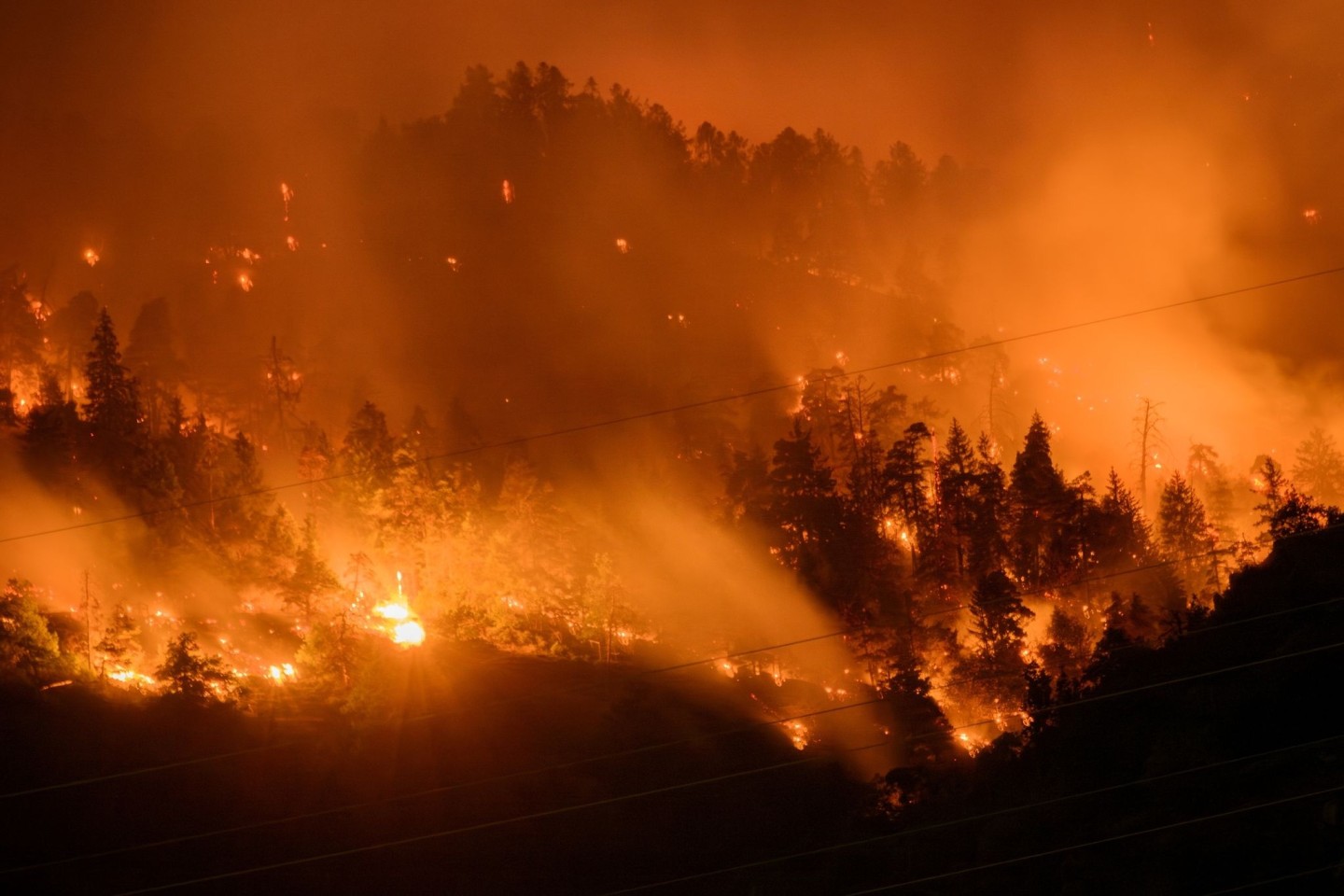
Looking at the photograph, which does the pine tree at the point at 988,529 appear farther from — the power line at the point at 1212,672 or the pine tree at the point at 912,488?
the power line at the point at 1212,672

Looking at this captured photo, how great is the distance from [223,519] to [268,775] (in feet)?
71.0

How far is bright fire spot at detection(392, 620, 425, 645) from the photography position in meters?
48.1

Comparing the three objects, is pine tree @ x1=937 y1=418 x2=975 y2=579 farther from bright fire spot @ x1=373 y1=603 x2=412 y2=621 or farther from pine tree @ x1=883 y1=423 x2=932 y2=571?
bright fire spot @ x1=373 y1=603 x2=412 y2=621

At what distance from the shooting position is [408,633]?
4847cm

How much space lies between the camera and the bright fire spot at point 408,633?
158 ft

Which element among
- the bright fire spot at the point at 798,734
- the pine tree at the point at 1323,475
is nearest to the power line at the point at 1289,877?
the bright fire spot at the point at 798,734

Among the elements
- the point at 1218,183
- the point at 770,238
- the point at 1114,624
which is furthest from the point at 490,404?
the point at 1218,183

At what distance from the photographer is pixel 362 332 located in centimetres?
9669

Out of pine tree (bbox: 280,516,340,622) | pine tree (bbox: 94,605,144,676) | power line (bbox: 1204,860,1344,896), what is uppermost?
pine tree (bbox: 280,516,340,622)

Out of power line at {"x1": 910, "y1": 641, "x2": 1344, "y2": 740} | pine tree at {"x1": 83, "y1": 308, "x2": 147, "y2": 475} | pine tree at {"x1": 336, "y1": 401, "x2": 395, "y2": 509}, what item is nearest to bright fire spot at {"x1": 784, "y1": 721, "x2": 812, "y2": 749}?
power line at {"x1": 910, "y1": 641, "x2": 1344, "y2": 740}

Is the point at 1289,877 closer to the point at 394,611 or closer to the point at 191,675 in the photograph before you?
the point at 191,675

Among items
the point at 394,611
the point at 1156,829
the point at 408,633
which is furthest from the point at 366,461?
the point at 1156,829

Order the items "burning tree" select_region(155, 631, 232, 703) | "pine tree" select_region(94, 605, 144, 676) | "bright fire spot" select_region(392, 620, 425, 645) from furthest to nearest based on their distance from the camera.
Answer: "bright fire spot" select_region(392, 620, 425, 645), "pine tree" select_region(94, 605, 144, 676), "burning tree" select_region(155, 631, 232, 703)

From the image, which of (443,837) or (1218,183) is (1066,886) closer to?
(443,837)
